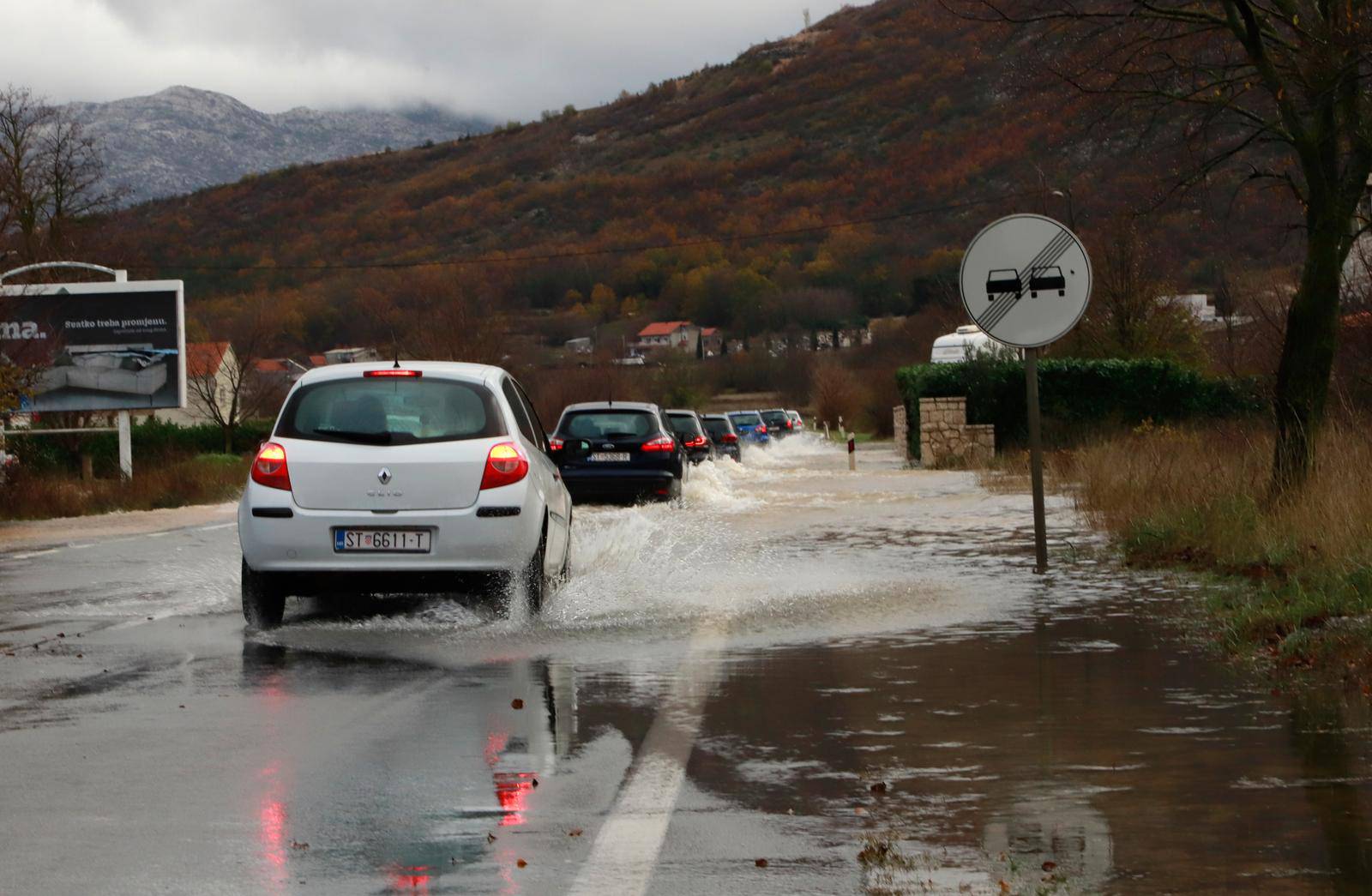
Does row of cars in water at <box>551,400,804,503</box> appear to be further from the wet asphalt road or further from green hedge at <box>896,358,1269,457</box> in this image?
green hedge at <box>896,358,1269,457</box>

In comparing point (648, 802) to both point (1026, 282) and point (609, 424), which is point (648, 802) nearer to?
point (1026, 282)

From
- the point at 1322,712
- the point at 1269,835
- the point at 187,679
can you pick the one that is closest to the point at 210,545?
the point at 187,679

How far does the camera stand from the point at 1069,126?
18453 mm

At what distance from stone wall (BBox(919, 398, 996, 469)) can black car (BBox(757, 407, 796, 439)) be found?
3359 cm

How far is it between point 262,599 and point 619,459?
13959mm

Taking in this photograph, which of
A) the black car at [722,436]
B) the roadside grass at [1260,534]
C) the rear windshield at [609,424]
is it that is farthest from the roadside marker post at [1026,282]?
the black car at [722,436]

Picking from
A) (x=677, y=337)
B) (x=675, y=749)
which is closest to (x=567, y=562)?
(x=675, y=749)

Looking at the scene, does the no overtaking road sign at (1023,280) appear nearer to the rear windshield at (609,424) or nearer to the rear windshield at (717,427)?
the rear windshield at (609,424)

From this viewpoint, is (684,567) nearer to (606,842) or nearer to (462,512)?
(462,512)

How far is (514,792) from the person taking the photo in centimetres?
656

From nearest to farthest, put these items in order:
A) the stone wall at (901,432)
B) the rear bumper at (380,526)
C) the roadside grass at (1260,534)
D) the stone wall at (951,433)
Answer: the roadside grass at (1260,534) < the rear bumper at (380,526) < the stone wall at (951,433) < the stone wall at (901,432)

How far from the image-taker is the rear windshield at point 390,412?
11.9 metres

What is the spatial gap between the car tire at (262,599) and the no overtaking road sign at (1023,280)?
578cm

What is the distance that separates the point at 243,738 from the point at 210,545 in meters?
12.8
